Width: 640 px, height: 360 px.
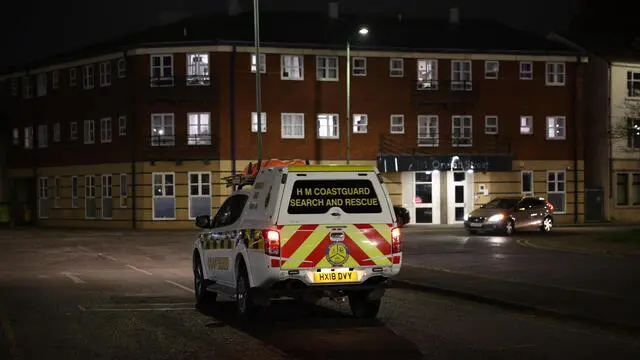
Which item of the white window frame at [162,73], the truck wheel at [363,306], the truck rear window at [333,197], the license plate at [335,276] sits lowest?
the truck wheel at [363,306]

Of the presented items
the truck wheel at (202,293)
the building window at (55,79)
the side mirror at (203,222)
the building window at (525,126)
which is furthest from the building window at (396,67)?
the side mirror at (203,222)

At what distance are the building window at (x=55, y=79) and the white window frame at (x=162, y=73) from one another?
8682 mm

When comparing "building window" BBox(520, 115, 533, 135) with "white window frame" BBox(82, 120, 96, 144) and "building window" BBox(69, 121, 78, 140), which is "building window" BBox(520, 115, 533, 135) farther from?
"building window" BBox(69, 121, 78, 140)

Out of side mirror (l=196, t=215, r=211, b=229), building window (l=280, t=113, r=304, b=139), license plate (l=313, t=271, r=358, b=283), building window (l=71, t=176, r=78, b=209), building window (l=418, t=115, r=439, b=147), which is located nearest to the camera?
license plate (l=313, t=271, r=358, b=283)

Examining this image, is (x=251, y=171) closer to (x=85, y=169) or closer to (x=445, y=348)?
(x=445, y=348)

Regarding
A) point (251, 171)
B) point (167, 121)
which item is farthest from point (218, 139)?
point (251, 171)

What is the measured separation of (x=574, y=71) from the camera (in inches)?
2072

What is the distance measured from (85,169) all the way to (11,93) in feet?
32.3

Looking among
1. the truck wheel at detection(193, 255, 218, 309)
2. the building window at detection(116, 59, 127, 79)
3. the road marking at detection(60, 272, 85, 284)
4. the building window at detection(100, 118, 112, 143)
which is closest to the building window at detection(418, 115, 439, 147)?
the building window at detection(116, 59, 127, 79)

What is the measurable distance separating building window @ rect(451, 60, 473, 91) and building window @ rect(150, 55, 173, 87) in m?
14.5

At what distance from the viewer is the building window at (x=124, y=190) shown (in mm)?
49062

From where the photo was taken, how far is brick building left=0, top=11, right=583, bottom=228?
4784 centimetres

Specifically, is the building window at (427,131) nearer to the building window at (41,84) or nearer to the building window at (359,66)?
the building window at (359,66)

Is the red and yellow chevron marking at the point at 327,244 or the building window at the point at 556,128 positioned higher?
the building window at the point at 556,128
